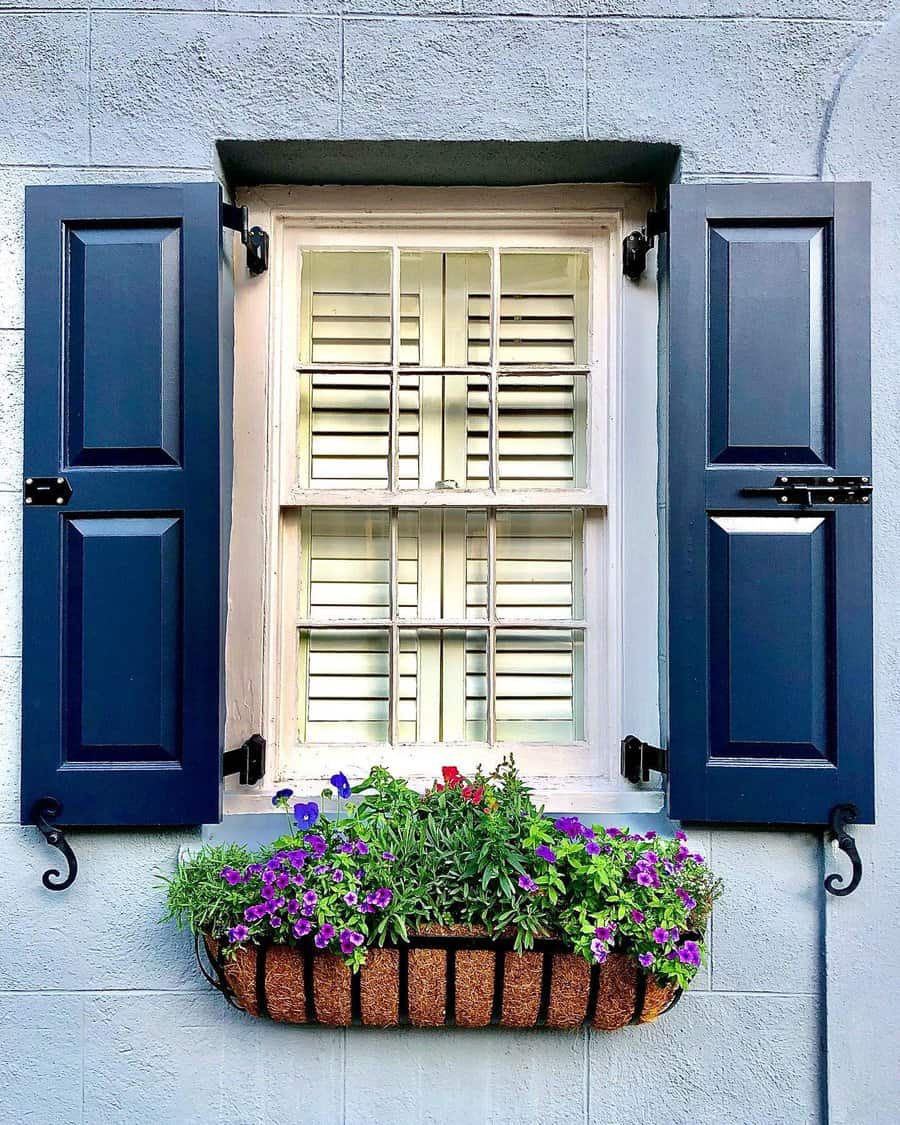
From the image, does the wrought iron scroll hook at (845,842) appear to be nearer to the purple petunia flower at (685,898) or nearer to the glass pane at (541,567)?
the purple petunia flower at (685,898)

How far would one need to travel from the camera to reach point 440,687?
104 inches

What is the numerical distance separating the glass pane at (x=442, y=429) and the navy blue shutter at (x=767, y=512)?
1.82 ft

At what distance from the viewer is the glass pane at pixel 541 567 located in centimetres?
266

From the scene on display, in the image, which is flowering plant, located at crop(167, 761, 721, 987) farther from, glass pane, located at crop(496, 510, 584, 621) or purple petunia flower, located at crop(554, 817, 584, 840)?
glass pane, located at crop(496, 510, 584, 621)

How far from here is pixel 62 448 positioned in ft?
7.77

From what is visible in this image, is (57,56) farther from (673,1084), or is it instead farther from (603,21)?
(673,1084)

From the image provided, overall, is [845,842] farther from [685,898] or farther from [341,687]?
[341,687]

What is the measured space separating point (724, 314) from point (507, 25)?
35.8 inches

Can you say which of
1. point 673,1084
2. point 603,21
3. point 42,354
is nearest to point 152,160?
point 42,354

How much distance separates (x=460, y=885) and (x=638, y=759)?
607mm

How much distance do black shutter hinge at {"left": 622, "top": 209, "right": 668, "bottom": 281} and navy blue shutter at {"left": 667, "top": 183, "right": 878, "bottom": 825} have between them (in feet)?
0.31

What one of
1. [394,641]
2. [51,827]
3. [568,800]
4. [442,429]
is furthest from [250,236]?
[568,800]

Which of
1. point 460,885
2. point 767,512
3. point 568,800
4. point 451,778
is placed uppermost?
point 767,512

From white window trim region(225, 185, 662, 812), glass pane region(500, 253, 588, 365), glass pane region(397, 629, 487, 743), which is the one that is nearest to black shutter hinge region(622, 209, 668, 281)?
white window trim region(225, 185, 662, 812)
